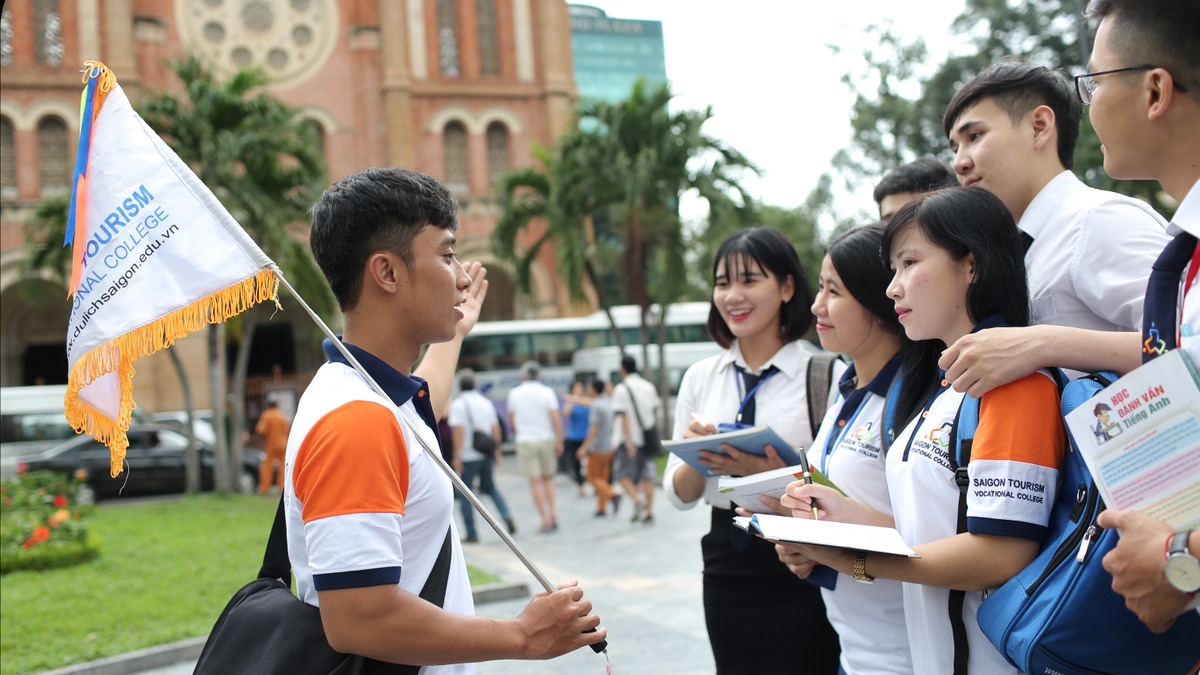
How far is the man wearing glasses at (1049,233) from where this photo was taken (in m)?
1.81

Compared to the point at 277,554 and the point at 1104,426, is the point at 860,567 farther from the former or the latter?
the point at 277,554

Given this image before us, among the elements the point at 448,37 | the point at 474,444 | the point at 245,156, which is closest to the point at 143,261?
the point at 474,444

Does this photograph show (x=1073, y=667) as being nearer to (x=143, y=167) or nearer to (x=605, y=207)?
(x=143, y=167)

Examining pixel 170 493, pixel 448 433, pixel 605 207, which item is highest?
pixel 605 207

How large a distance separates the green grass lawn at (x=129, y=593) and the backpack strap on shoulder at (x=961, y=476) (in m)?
5.06

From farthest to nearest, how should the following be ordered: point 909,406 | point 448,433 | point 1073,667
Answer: point 448,433 < point 909,406 < point 1073,667

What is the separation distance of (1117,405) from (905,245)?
0.79m

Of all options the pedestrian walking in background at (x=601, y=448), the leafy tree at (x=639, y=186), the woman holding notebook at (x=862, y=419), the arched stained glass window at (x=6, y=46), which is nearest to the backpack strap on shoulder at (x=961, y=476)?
the woman holding notebook at (x=862, y=419)

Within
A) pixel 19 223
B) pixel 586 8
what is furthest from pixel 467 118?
pixel 586 8

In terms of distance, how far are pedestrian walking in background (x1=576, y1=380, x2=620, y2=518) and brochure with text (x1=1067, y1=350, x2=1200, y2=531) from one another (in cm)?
985

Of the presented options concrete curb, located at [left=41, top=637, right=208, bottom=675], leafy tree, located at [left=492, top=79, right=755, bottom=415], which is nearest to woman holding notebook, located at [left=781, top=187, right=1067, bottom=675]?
concrete curb, located at [left=41, top=637, right=208, bottom=675]

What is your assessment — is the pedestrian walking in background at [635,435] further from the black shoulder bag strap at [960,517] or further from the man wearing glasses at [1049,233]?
the black shoulder bag strap at [960,517]

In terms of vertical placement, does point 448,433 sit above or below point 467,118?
below

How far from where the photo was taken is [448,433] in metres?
11.9
